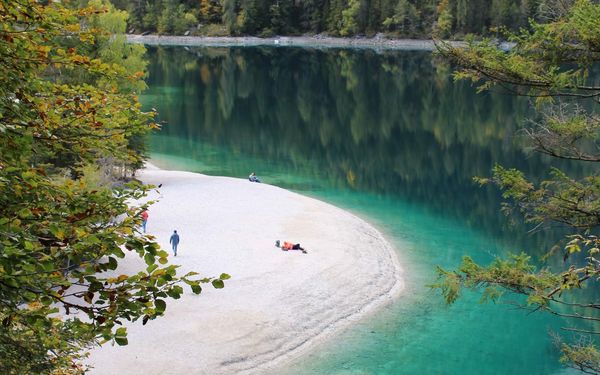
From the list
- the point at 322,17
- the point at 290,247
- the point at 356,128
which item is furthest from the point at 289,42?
the point at 290,247

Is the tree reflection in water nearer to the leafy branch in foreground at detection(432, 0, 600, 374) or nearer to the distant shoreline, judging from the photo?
the leafy branch in foreground at detection(432, 0, 600, 374)

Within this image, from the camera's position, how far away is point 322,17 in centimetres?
17975

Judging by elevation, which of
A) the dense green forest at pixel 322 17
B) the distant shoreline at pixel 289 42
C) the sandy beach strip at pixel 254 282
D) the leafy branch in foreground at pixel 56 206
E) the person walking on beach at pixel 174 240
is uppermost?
the dense green forest at pixel 322 17

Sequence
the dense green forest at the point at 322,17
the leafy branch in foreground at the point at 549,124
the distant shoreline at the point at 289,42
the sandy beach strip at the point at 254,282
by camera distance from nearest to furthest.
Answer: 1. the leafy branch in foreground at the point at 549,124
2. the sandy beach strip at the point at 254,282
3. the dense green forest at the point at 322,17
4. the distant shoreline at the point at 289,42

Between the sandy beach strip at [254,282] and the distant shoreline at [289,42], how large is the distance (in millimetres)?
129745

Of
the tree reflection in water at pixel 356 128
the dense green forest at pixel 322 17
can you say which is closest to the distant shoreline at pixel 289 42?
the dense green forest at pixel 322 17

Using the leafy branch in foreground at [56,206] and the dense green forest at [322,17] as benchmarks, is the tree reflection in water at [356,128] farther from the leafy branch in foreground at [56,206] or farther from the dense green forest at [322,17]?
the leafy branch in foreground at [56,206]

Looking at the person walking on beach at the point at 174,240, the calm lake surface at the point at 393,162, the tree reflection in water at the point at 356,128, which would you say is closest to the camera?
the calm lake surface at the point at 393,162

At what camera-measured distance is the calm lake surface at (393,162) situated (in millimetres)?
27312

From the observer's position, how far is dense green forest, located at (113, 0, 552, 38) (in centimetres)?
15688

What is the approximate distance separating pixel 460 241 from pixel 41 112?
36558mm

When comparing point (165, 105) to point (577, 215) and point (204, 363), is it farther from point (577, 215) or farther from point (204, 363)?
point (577, 215)

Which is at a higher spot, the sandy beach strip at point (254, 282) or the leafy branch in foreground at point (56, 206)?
the leafy branch in foreground at point (56, 206)

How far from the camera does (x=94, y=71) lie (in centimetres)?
837
